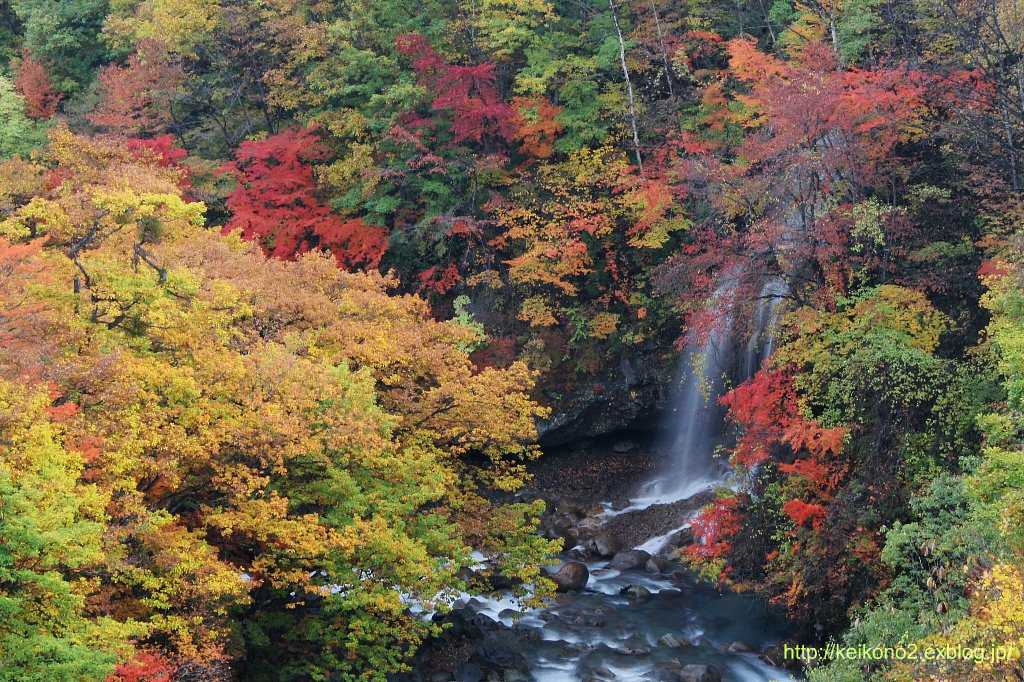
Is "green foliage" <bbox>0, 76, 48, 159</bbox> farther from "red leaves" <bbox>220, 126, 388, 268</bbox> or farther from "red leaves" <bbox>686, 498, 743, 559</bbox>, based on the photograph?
"red leaves" <bbox>686, 498, 743, 559</bbox>

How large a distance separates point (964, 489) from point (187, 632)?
521 inches

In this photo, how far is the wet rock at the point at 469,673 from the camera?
19.8 meters

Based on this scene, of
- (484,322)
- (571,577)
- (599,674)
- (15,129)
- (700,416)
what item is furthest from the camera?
(15,129)

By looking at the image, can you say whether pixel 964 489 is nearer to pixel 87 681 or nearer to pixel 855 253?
pixel 855 253

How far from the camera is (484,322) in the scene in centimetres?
3278

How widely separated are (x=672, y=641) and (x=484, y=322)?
1444 centimetres

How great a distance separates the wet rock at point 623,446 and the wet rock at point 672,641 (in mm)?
10412

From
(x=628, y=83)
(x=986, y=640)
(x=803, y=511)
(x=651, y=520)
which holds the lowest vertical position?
(x=651, y=520)

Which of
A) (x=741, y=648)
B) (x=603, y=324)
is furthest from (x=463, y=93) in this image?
(x=741, y=648)

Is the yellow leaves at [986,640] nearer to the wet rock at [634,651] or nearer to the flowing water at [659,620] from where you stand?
the flowing water at [659,620]

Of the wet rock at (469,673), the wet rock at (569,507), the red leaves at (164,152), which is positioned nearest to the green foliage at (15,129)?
the red leaves at (164,152)

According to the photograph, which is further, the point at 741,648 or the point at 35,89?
the point at 35,89

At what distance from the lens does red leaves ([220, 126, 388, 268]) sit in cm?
3300

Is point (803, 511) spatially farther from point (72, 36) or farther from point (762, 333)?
point (72, 36)
